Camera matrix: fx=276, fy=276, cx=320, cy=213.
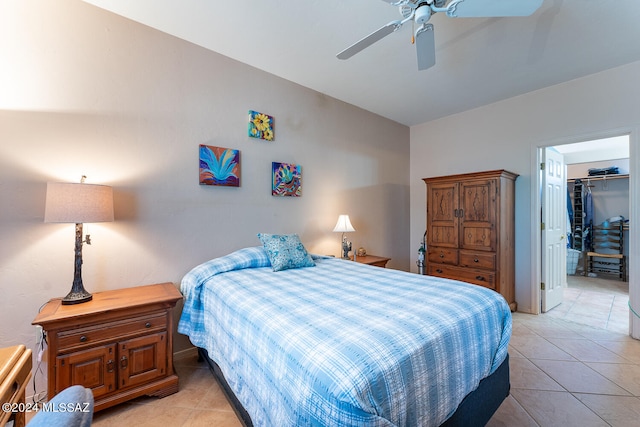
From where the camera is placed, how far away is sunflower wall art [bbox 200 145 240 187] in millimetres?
2484

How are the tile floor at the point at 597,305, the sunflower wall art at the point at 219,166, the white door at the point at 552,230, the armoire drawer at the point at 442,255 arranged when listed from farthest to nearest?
the armoire drawer at the point at 442,255 → the white door at the point at 552,230 → the tile floor at the point at 597,305 → the sunflower wall art at the point at 219,166

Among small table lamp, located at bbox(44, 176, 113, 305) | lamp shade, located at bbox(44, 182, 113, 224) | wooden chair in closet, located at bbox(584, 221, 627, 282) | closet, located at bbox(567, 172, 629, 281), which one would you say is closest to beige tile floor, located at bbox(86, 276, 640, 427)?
small table lamp, located at bbox(44, 176, 113, 305)

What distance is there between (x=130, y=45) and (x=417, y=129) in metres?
3.89

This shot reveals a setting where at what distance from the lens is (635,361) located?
7.43 feet

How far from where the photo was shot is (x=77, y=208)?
65.4 inches

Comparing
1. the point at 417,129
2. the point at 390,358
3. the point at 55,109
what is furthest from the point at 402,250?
the point at 55,109

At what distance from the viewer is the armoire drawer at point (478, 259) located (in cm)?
323

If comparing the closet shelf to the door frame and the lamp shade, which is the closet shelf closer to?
the door frame

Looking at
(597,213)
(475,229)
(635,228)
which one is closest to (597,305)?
(635,228)

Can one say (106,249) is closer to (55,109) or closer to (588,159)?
(55,109)

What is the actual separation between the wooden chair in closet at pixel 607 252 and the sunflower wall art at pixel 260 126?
6.11 m

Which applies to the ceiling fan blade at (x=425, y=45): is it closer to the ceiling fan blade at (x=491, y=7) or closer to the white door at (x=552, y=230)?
the ceiling fan blade at (x=491, y=7)

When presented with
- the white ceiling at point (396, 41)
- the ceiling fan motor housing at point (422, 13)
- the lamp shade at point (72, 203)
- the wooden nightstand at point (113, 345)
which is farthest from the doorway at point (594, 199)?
the lamp shade at point (72, 203)

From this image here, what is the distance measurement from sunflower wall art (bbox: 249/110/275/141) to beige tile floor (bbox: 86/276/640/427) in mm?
2167
